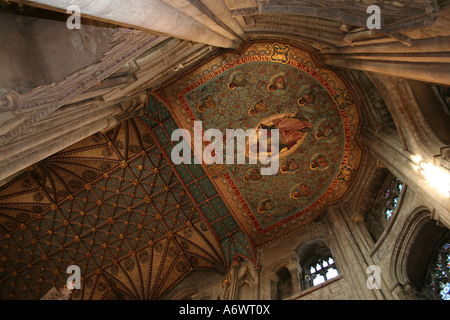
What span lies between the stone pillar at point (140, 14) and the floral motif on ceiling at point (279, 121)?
4.99 m

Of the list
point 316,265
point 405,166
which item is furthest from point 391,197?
point 316,265

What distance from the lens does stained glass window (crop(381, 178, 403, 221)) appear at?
8547 mm

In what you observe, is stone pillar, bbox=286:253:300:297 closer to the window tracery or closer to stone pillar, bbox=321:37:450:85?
the window tracery

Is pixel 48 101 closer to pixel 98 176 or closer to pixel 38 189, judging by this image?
pixel 98 176

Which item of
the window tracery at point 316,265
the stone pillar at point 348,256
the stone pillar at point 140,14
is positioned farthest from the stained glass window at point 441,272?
the stone pillar at point 140,14

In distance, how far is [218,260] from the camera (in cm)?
1229

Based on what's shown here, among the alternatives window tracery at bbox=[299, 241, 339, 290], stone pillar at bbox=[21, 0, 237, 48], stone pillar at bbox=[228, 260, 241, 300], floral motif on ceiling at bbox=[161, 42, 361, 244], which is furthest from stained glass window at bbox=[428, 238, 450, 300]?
stone pillar at bbox=[21, 0, 237, 48]

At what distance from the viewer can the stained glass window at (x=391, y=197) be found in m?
8.55

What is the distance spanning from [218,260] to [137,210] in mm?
3305

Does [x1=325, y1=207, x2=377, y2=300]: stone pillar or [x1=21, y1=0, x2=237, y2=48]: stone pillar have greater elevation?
[x1=325, y1=207, x2=377, y2=300]: stone pillar

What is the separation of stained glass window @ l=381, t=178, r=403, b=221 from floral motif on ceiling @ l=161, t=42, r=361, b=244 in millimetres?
1365

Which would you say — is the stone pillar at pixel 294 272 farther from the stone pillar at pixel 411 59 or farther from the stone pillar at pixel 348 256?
the stone pillar at pixel 411 59
